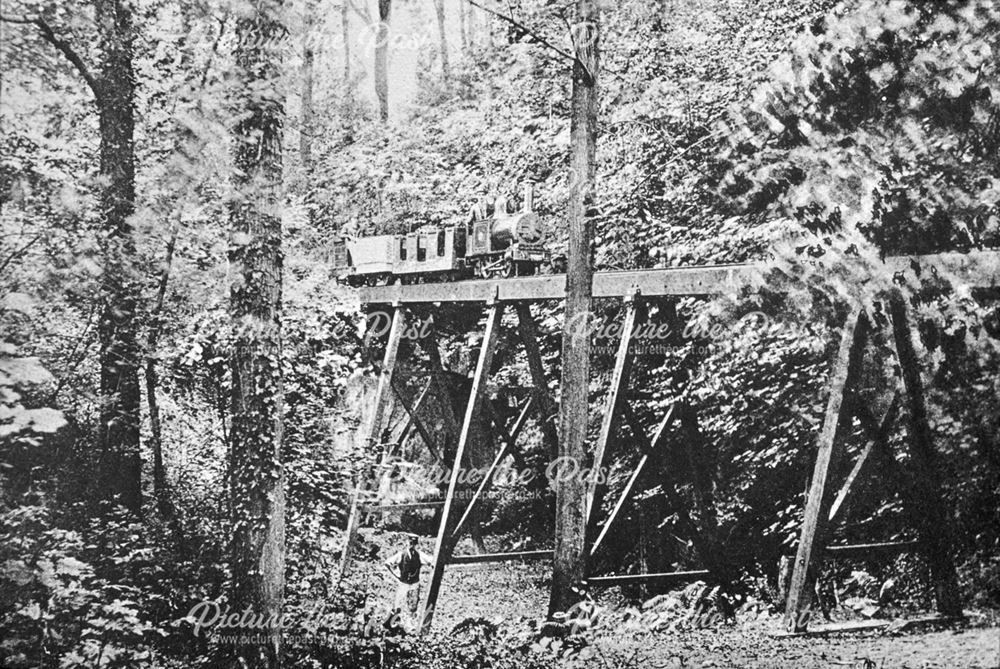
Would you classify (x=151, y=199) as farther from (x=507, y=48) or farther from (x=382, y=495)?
(x=507, y=48)

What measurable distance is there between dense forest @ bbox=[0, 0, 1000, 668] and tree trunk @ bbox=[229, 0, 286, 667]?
0.02 m

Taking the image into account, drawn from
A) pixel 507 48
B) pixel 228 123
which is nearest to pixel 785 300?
pixel 228 123

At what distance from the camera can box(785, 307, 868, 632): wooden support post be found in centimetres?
603

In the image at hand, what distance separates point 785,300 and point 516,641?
11.6 feet

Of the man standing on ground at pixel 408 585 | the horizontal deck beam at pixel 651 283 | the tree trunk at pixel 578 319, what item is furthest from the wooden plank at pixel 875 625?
the man standing on ground at pixel 408 585

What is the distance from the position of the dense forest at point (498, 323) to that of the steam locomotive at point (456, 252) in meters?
1.02

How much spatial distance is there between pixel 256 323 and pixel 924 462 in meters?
4.87

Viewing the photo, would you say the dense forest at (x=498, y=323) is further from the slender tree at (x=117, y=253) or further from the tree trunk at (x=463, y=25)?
the tree trunk at (x=463, y=25)

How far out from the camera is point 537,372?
374 inches

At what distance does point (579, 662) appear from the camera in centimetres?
617

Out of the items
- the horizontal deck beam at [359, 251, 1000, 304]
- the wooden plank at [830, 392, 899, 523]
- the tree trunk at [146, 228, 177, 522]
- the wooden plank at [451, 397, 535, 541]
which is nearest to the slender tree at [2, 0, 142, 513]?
the tree trunk at [146, 228, 177, 522]

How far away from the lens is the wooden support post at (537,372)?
9.30 m

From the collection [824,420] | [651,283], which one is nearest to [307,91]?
[651,283]

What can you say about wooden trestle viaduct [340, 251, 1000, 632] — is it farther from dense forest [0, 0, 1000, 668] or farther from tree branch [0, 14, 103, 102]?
tree branch [0, 14, 103, 102]
